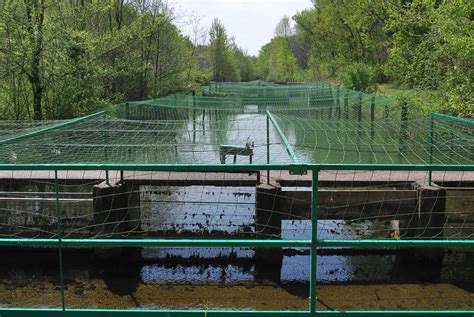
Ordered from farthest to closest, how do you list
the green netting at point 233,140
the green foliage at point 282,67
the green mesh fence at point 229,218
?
the green foliage at point 282,67 → the green netting at point 233,140 → the green mesh fence at point 229,218

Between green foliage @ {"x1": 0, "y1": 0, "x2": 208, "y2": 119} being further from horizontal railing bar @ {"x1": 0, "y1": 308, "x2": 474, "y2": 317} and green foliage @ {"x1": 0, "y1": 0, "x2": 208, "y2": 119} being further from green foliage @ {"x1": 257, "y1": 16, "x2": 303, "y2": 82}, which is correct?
green foliage @ {"x1": 257, "y1": 16, "x2": 303, "y2": 82}

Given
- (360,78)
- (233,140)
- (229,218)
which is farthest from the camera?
(360,78)

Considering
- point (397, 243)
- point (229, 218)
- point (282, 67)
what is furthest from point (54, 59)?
point (282, 67)

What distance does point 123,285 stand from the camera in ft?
24.8

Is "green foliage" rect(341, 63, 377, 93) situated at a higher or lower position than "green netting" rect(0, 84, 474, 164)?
higher

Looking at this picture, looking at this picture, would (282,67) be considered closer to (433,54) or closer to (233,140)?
(433,54)

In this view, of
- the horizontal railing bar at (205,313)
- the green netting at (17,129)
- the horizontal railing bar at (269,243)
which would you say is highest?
the green netting at (17,129)

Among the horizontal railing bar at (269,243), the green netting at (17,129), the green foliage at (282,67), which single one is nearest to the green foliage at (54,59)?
the green netting at (17,129)

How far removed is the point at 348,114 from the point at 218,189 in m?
10.2

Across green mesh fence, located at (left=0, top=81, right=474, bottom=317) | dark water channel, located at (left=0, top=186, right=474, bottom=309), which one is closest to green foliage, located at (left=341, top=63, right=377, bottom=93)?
green mesh fence, located at (left=0, top=81, right=474, bottom=317)

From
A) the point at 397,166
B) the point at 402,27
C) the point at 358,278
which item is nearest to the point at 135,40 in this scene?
the point at 402,27

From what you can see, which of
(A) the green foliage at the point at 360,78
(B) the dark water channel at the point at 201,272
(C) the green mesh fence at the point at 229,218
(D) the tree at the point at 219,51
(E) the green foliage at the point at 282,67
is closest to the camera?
(C) the green mesh fence at the point at 229,218

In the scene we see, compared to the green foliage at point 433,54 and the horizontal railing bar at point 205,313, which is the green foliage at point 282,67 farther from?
the horizontal railing bar at point 205,313

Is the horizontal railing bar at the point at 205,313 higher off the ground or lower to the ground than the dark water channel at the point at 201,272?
higher
